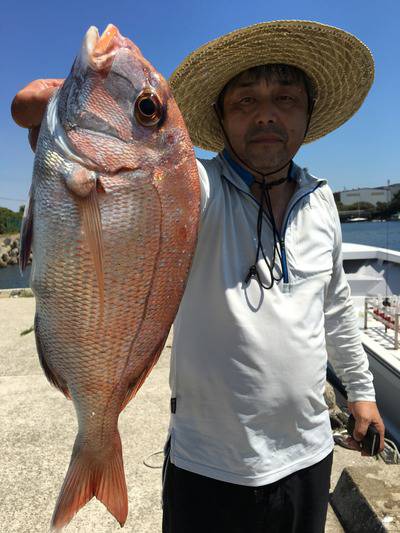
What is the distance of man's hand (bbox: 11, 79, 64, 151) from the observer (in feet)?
4.36

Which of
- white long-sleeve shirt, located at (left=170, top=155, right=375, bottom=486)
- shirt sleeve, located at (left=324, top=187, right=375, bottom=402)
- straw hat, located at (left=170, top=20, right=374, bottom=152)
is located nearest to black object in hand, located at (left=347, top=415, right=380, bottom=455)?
shirt sleeve, located at (left=324, top=187, right=375, bottom=402)

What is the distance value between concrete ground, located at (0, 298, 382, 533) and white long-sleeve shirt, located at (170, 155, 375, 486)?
1.38 meters

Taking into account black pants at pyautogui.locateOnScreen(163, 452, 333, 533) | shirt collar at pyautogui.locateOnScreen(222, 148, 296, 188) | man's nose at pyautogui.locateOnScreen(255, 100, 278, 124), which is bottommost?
black pants at pyautogui.locateOnScreen(163, 452, 333, 533)

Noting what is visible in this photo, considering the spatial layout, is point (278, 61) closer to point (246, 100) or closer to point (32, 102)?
point (246, 100)

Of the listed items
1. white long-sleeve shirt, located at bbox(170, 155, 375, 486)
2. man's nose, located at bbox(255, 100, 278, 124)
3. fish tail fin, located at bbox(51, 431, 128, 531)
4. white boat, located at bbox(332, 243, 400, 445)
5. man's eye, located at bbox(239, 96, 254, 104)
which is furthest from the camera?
white boat, located at bbox(332, 243, 400, 445)

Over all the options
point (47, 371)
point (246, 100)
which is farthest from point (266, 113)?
point (47, 371)

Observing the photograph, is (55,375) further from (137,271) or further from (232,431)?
(232,431)

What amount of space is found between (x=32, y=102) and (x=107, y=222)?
0.54 meters

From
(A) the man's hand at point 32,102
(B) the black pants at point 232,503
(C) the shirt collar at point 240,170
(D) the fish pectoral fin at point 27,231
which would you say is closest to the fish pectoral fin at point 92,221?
(D) the fish pectoral fin at point 27,231

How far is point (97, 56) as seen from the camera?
3.79 ft

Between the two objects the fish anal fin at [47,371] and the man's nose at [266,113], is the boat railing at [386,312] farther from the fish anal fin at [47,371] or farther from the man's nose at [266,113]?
the fish anal fin at [47,371]

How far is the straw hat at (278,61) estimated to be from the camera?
6.23 ft

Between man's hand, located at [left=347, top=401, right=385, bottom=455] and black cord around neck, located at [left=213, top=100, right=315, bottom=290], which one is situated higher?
black cord around neck, located at [left=213, top=100, right=315, bottom=290]

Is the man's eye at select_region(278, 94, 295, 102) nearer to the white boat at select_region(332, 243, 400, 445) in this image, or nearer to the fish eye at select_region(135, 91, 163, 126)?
the fish eye at select_region(135, 91, 163, 126)
